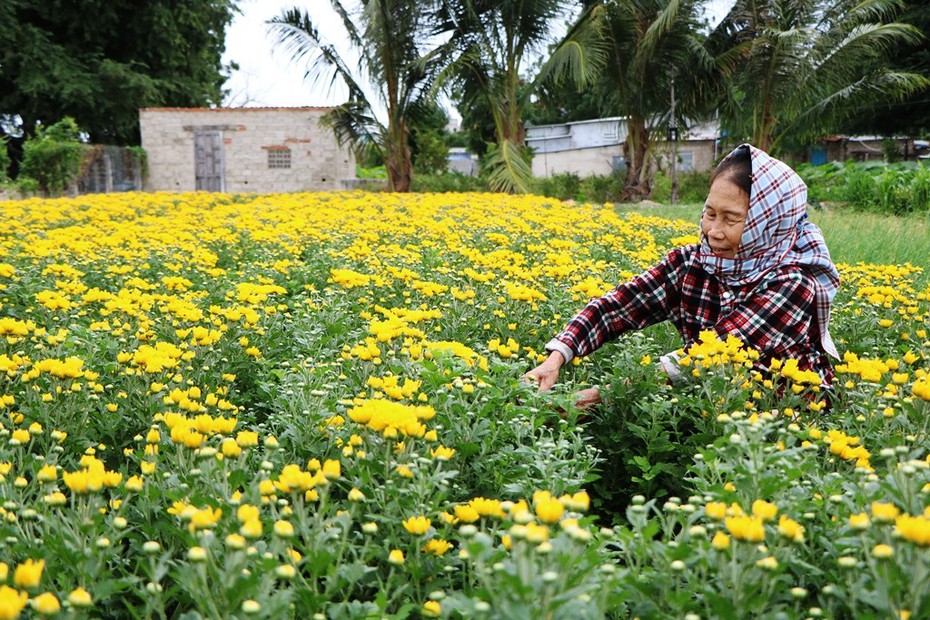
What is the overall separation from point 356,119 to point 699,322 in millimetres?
16311

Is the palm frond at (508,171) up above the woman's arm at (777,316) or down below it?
above

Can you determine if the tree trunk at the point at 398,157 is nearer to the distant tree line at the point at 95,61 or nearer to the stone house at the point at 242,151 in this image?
the stone house at the point at 242,151

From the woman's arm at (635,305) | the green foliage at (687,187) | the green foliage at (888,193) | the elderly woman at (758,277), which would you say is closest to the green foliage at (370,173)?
the green foliage at (687,187)

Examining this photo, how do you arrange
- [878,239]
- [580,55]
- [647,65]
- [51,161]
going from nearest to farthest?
[878,239] → [580,55] → [647,65] → [51,161]

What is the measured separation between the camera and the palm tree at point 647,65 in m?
17.6

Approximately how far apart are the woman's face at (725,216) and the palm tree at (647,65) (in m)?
15.2

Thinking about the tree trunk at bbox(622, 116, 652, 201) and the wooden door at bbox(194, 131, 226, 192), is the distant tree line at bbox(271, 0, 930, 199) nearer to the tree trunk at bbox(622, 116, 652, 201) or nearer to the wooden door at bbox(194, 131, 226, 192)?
the tree trunk at bbox(622, 116, 652, 201)

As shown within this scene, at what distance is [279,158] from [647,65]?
11917 millimetres

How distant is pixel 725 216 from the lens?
2.90 m

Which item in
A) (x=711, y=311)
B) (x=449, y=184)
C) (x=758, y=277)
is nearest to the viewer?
(x=758, y=277)

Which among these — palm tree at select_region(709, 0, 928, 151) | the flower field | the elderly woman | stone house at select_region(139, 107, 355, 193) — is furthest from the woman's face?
stone house at select_region(139, 107, 355, 193)

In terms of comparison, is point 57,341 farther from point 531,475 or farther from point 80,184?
point 80,184

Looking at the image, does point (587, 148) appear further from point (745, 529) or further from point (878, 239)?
point (745, 529)

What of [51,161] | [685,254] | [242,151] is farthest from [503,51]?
[685,254]
